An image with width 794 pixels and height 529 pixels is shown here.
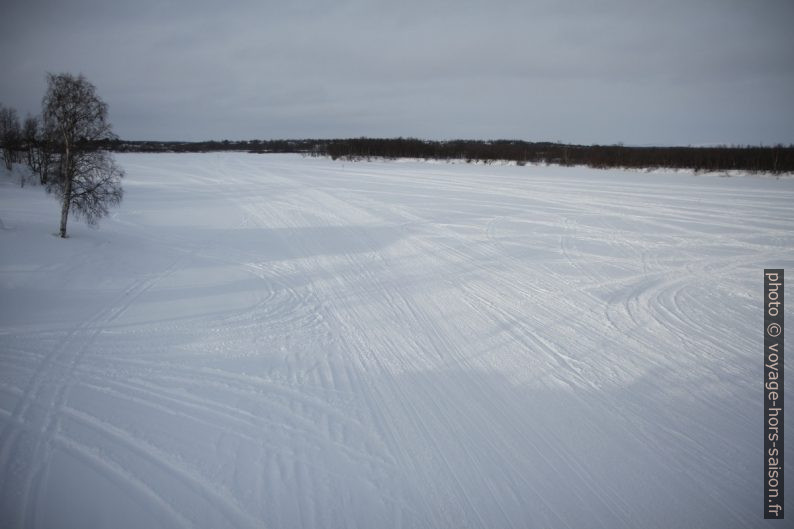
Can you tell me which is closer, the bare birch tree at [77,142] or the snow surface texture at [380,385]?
the snow surface texture at [380,385]

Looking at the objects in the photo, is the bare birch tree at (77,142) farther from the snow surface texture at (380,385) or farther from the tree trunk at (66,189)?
the snow surface texture at (380,385)

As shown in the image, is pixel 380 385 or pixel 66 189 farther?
pixel 66 189

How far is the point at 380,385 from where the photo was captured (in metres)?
5.18

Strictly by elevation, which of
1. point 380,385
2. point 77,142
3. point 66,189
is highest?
point 77,142

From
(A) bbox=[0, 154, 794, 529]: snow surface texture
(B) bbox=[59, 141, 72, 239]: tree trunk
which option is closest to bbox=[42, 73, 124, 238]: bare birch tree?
(B) bbox=[59, 141, 72, 239]: tree trunk

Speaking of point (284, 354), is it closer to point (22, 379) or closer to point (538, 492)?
point (22, 379)

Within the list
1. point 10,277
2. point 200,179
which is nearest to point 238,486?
point 10,277

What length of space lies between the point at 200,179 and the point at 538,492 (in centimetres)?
3594

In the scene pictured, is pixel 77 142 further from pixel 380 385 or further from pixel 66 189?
pixel 380 385

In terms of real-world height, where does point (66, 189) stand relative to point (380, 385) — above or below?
above

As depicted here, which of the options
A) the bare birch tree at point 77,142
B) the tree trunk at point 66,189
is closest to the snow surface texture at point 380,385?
the tree trunk at point 66,189

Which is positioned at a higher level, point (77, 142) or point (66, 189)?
point (77, 142)

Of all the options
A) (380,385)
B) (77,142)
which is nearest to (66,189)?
(77,142)

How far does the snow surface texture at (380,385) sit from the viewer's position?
3.54 metres
